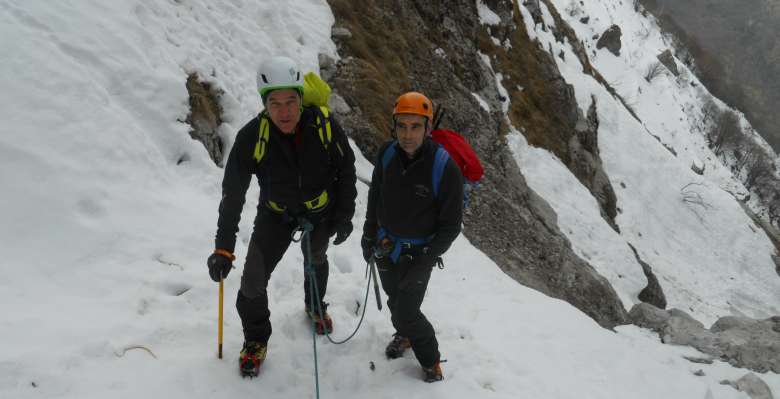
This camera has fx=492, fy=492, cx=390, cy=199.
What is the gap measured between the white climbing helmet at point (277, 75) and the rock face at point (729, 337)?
371 inches

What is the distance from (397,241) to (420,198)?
0.56 metres

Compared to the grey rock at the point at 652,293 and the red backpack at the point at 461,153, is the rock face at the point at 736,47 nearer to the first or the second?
the grey rock at the point at 652,293

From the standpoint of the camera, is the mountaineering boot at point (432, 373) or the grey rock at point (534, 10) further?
the grey rock at point (534, 10)

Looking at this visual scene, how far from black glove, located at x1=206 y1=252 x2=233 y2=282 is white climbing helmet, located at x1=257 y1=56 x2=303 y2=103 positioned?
1412 mm

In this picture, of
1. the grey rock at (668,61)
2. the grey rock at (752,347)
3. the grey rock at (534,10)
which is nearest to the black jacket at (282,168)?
the grey rock at (752,347)

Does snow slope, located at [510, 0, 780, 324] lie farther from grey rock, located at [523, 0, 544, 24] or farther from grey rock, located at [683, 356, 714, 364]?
grey rock, located at [683, 356, 714, 364]

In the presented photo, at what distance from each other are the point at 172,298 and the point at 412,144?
307cm

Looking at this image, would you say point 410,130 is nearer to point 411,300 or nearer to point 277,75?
point 277,75

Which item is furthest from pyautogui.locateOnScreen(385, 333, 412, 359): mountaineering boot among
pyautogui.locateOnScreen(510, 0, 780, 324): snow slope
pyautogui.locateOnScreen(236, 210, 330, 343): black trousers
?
pyautogui.locateOnScreen(510, 0, 780, 324): snow slope

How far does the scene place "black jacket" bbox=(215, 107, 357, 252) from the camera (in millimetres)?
4191

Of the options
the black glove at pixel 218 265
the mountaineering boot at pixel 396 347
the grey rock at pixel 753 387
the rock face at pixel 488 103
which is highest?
the black glove at pixel 218 265

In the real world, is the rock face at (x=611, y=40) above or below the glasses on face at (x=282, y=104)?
below

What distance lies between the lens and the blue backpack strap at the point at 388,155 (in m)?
4.56

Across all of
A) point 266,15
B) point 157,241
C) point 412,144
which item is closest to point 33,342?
point 157,241
